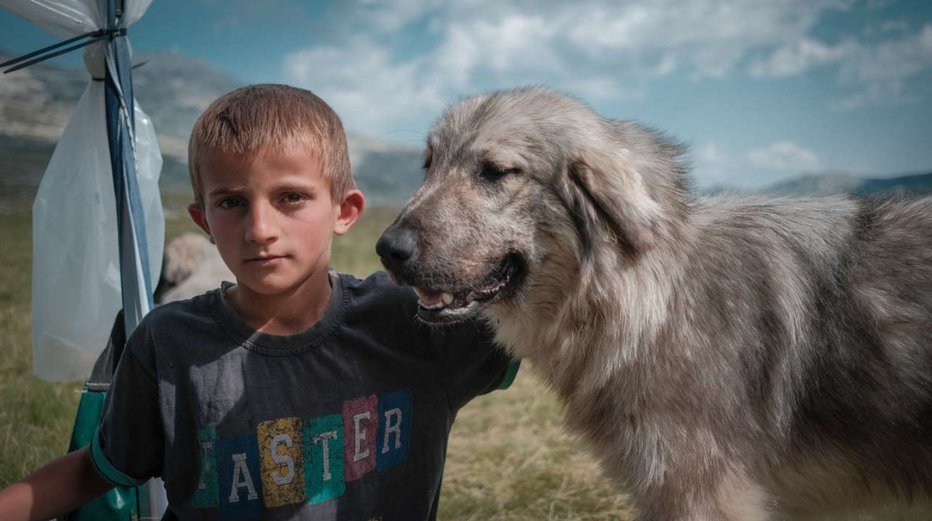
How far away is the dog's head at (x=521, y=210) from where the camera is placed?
7.28ft

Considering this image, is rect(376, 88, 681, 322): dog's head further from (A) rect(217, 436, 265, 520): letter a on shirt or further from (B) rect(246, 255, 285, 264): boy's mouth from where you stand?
(A) rect(217, 436, 265, 520): letter a on shirt

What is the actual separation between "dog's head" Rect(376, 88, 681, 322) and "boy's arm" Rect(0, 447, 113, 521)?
1.15 meters

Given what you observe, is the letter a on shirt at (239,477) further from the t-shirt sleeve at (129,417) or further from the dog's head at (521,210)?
the dog's head at (521,210)

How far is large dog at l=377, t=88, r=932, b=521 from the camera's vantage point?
216 centimetres

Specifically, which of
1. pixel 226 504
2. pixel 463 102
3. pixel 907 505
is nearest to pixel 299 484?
pixel 226 504

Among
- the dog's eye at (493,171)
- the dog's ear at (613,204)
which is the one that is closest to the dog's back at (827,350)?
the dog's ear at (613,204)

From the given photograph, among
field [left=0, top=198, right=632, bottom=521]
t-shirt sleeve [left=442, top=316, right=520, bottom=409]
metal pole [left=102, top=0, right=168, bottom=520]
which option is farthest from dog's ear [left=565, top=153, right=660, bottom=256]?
metal pole [left=102, top=0, right=168, bottom=520]

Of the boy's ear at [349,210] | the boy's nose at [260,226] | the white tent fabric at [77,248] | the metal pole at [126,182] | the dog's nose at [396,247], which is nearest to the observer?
the boy's nose at [260,226]

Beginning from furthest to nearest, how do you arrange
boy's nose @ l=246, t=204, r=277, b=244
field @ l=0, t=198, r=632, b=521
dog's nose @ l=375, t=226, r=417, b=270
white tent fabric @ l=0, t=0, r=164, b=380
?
1. field @ l=0, t=198, r=632, b=521
2. white tent fabric @ l=0, t=0, r=164, b=380
3. dog's nose @ l=375, t=226, r=417, b=270
4. boy's nose @ l=246, t=204, r=277, b=244

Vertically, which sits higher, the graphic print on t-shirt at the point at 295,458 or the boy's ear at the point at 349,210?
the boy's ear at the point at 349,210

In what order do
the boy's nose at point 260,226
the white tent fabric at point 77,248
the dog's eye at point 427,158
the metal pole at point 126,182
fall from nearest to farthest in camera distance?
the boy's nose at point 260,226
the dog's eye at point 427,158
the metal pole at point 126,182
the white tent fabric at point 77,248

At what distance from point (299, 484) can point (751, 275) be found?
1637 millimetres

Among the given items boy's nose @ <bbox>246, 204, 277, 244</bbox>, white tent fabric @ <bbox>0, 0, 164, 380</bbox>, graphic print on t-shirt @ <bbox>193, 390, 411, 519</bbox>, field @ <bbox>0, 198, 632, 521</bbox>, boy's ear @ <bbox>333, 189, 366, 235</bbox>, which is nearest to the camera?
boy's nose @ <bbox>246, 204, 277, 244</bbox>

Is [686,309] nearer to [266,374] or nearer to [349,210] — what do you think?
[349,210]
